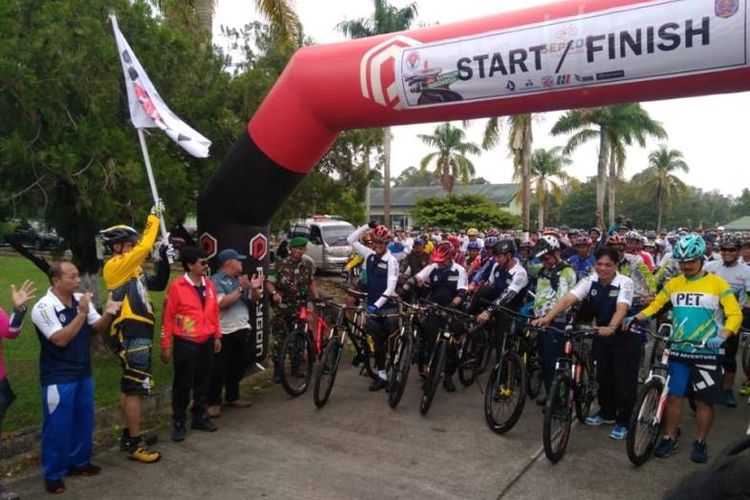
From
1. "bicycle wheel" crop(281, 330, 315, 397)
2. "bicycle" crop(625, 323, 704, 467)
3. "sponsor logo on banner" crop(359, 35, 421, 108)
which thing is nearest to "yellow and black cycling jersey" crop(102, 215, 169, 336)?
"bicycle wheel" crop(281, 330, 315, 397)

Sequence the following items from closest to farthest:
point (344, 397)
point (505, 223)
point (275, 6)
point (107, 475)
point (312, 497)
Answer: point (312, 497) → point (107, 475) → point (344, 397) → point (275, 6) → point (505, 223)

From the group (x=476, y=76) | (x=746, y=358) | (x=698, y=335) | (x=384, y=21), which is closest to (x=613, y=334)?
(x=698, y=335)

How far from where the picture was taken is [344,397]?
266 inches

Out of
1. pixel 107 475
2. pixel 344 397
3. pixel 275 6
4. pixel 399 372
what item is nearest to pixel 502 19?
pixel 399 372

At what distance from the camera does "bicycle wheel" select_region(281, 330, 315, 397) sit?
22.5 feet

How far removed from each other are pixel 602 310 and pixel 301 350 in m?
3.32

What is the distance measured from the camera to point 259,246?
23.6 feet

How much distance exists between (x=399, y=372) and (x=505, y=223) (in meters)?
30.4

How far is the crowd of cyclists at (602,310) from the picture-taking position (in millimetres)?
5016

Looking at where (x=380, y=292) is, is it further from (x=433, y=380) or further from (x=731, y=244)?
(x=731, y=244)

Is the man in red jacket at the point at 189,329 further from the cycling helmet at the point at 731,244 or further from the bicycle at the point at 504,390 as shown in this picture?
the cycling helmet at the point at 731,244

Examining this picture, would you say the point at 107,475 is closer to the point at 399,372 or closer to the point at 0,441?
the point at 0,441

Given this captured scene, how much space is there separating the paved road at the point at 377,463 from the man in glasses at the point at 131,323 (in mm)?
279

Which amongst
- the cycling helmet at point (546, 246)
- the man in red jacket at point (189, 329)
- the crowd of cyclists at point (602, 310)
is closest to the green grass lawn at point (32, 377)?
the man in red jacket at point (189, 329)
